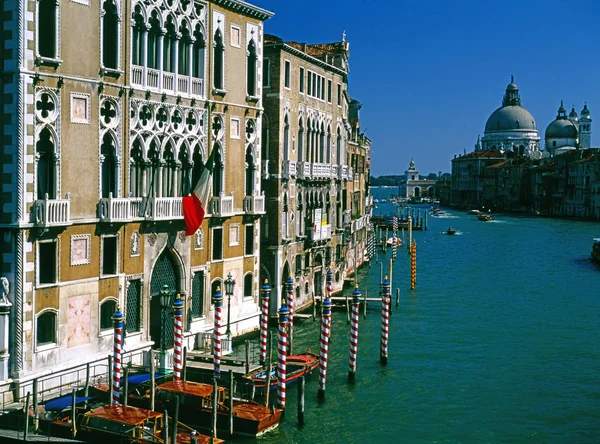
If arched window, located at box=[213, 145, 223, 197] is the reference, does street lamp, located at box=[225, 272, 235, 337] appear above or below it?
below

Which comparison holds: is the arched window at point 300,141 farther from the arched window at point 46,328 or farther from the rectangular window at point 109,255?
the arched window at point 46,328

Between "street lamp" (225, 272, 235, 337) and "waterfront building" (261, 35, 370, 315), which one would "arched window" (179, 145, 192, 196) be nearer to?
"street lamp" (225, 272, 235, 337)

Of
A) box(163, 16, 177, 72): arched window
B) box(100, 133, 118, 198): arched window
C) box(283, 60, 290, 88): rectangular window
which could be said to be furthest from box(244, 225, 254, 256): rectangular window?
box(100, 133, 118, 198): arched window

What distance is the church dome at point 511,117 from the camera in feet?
551

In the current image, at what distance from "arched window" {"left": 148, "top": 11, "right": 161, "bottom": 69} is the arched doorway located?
4491 millimetres

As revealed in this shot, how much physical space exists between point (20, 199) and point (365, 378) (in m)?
10.0

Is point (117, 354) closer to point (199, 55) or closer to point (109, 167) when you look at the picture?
point (109, 167)

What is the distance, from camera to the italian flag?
67.7ft

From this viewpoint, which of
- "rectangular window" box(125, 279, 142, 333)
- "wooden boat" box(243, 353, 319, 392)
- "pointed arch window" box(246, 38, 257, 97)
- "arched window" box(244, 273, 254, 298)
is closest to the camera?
"wooden boat" box(243, 353, 319, 392)

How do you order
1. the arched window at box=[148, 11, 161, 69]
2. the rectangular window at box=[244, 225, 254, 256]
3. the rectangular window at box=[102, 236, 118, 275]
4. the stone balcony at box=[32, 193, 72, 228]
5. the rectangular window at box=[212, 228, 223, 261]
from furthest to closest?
1. the rectangular window at box=[244, 225, 254, 256]
2. the rectangular window at box=[212, 228, 223, 261]
3. the arched window at box=[148, 11, 161, 69]
4. the rectangular window at box=[102, 236, 118, 275]
5. the stone balcony at box=[32, 193, 72, 228]

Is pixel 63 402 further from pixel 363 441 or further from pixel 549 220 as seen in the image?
pixel 549 220

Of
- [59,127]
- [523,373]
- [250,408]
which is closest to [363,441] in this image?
[250,408]

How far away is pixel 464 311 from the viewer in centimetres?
3328

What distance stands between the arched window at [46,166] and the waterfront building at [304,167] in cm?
1054
